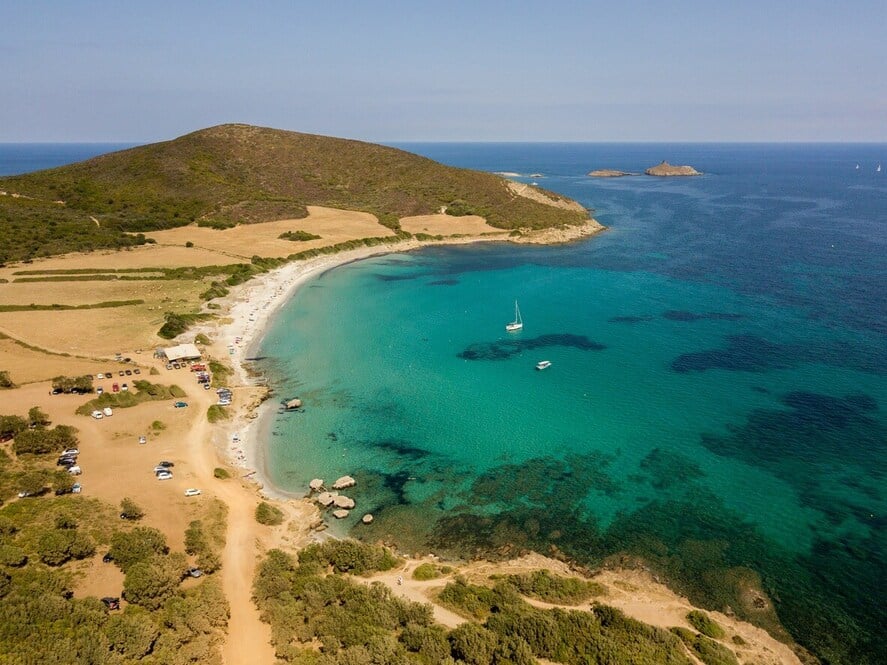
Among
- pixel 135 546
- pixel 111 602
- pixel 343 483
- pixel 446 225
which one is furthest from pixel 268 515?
pixel 446 225

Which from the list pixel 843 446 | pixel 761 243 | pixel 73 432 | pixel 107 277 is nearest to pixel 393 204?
pixel 107 277

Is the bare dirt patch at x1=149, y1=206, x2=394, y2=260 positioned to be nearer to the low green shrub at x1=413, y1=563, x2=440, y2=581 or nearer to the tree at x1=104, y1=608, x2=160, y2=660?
the low green shrub at x1=413, y1=563, x2=440, y2=581

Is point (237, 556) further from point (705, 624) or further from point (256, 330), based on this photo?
point (256, 330)

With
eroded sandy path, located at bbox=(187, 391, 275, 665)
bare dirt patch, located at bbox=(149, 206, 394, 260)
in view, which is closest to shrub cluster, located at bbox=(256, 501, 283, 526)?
eroded sandy path, located at bbox=(187, 391, 275, 665)

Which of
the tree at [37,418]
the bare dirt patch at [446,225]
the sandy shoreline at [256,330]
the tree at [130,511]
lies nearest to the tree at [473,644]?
the sandy shoreline at [256,330]

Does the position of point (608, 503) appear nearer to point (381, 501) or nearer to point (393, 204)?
point (381, 501)
